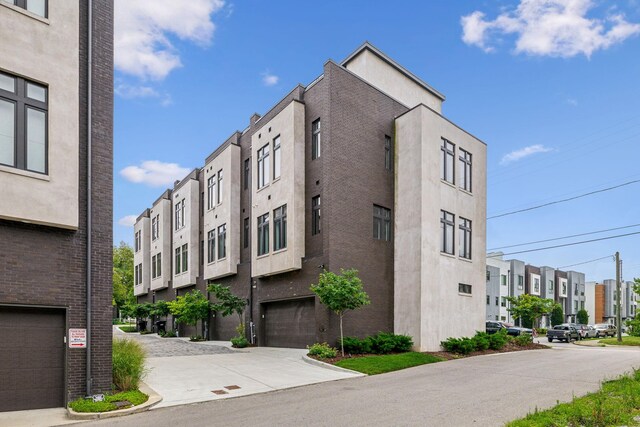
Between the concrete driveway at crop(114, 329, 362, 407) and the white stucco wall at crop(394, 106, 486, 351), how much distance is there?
5.55m

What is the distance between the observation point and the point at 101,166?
12586mm

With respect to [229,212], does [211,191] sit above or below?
above

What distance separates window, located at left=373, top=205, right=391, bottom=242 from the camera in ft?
78.2

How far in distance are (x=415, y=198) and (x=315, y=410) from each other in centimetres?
1425

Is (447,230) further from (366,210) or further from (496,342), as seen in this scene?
(496,342)

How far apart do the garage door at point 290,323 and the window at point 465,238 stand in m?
8.63

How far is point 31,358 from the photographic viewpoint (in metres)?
11.3

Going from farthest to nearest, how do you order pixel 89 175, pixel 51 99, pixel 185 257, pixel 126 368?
pixel 185 257, pixel 126 368, pixel 89 175, pixel 51 99

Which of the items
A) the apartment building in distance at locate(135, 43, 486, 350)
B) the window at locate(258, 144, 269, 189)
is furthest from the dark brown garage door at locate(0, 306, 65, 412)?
the window at locate(258, 144, 269, 189)

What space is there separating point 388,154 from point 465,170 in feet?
15.5

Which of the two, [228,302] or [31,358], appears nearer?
[31,358]

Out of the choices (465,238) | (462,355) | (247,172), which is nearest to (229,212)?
(247,172)

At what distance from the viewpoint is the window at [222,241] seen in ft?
101

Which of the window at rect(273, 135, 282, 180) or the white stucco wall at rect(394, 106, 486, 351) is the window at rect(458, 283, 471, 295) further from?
the window at rect(273, 135, 282, 180)
